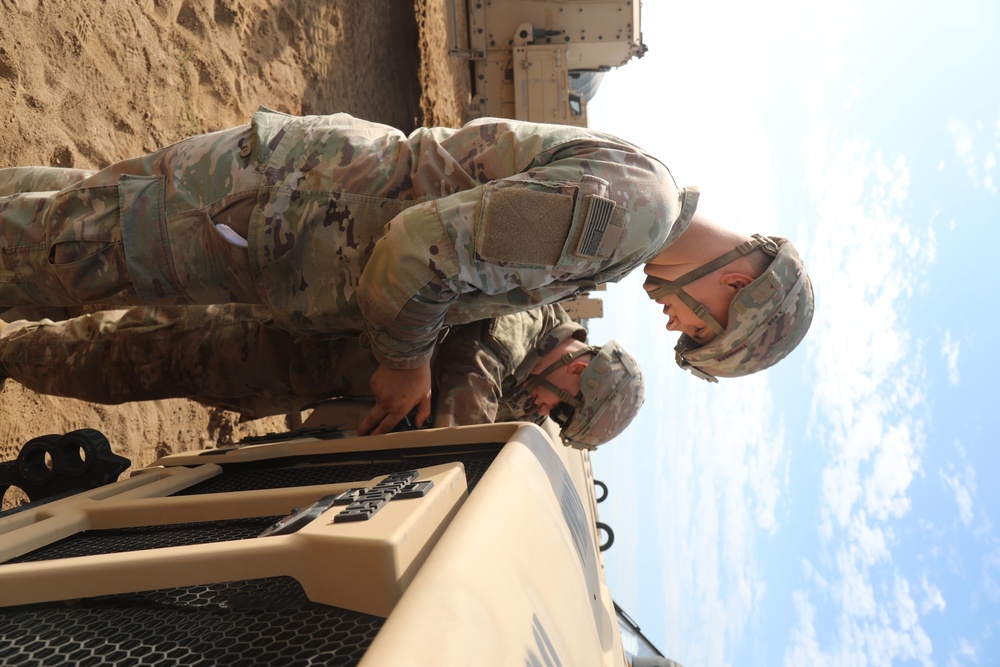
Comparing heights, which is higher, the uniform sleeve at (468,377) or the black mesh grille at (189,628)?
the black mesh grille at (189,628)

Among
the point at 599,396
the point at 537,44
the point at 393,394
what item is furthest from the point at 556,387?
the point at 537,44

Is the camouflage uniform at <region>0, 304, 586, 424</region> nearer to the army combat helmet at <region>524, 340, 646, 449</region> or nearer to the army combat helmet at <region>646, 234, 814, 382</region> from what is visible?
the army combat helmet at <region>524, 340, 646, 449</region>

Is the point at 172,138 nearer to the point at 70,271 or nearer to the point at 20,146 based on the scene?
the point at 20,146

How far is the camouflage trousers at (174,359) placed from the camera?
228cm

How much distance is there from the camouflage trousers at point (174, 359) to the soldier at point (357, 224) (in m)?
0.44

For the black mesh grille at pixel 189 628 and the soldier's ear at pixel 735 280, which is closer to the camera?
the black mesh grille at pixel 189 628

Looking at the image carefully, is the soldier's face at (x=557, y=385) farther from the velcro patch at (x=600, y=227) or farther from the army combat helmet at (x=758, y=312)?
the velcro patch at (x=600, y=227)

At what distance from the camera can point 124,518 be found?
3.79 ft

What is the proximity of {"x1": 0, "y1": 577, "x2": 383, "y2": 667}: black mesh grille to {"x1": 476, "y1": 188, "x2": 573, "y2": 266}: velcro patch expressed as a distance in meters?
0.82

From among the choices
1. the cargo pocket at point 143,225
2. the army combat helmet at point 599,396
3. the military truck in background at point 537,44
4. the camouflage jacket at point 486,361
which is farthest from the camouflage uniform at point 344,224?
the military truck in background at point 537,44

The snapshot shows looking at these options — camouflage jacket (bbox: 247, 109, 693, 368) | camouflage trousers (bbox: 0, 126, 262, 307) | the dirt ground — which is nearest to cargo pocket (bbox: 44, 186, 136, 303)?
camouflage trousers (bbox: 0, 126, 262, 307)

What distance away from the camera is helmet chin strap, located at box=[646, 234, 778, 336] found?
6.68 ft

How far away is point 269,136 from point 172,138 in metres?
1.70

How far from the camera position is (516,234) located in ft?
4.93
